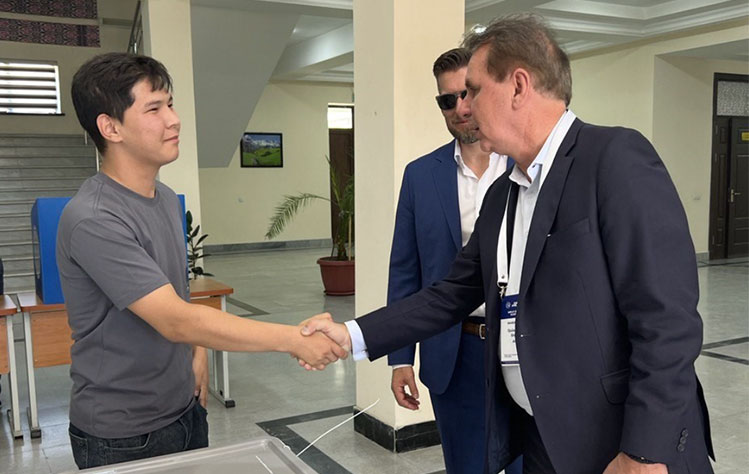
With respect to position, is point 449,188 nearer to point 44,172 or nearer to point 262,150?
point 44,172

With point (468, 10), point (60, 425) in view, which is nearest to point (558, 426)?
point (60, 425)

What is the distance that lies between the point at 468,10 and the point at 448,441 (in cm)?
686

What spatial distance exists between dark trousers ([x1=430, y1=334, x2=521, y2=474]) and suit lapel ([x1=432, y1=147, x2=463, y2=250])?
0.32m

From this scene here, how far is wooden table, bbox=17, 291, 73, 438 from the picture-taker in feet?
12.5

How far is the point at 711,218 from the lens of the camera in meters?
11.0

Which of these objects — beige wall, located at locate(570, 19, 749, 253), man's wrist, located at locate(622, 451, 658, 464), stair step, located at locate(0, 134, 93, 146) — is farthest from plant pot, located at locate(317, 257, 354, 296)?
man's wrist, located at locate(622, 451, 658, 464)

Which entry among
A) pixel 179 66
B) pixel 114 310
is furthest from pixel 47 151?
pixel 114 310

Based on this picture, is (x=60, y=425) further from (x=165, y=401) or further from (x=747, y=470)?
(x=747, y=470)

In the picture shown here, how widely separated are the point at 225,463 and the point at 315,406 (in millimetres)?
3034

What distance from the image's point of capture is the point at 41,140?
1098 cm

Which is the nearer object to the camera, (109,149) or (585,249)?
(585,249)

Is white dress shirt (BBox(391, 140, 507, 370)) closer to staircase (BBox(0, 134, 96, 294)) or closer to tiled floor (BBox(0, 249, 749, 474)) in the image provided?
tiled floor (BBox(0, 249, 749, 474))

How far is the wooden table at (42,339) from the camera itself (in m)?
3.81

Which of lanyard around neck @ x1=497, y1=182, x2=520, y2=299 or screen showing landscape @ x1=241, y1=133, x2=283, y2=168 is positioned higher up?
screen showing landscape @ x1=241, y1=133, x2=283, y2=168
